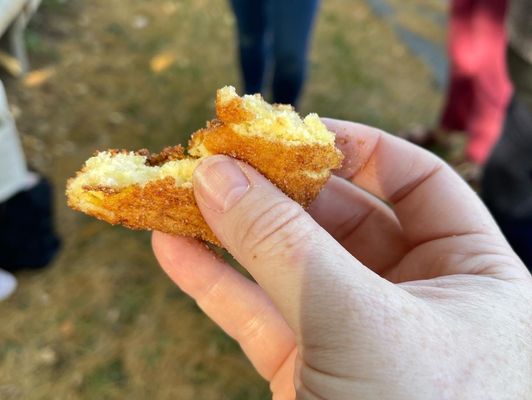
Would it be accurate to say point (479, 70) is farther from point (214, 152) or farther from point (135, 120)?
point (214, 152)

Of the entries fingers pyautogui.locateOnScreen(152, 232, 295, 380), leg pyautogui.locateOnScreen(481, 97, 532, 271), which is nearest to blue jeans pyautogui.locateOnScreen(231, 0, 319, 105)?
leg pyautogui.locateOnScreen(481, 97, 532, 271)

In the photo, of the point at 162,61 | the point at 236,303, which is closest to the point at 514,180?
the point at 236,303

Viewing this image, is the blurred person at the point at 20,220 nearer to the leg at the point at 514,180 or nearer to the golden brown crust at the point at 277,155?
the golden brown crust at the point at 277,155

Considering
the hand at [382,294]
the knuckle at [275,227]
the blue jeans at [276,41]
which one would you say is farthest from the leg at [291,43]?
the knuckle at [275,227]

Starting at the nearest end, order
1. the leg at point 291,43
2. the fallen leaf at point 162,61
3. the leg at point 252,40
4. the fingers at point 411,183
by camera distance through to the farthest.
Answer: the fingers at point 411,183
the leg at point 291,43
the leg at point 252,40
the fallen leaf at point 162,61

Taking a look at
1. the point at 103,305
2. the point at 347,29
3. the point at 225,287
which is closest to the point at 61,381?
the point at 103,305

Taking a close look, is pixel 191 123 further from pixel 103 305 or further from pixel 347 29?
pixel 347 29

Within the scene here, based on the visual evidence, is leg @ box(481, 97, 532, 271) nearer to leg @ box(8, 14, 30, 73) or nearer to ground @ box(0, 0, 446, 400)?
ground @ box(0, 0, 446, 400)
